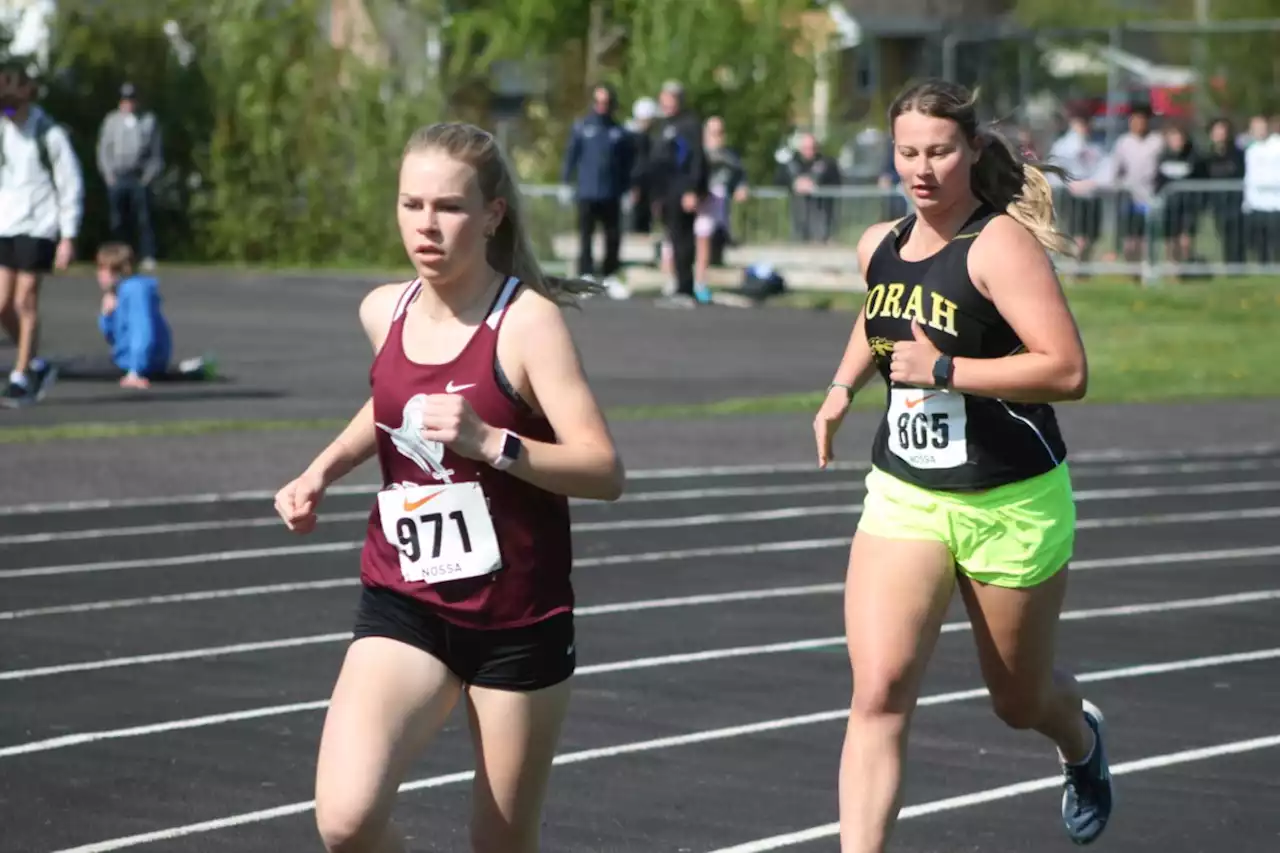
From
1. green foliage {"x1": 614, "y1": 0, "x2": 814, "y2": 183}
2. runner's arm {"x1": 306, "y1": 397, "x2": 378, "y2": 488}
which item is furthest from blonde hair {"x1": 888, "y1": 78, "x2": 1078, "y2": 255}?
green foliage {"x1": 614, "y1": 0, "x2": 814, "y2": 183}

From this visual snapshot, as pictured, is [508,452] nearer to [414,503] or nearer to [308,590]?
[414,503]

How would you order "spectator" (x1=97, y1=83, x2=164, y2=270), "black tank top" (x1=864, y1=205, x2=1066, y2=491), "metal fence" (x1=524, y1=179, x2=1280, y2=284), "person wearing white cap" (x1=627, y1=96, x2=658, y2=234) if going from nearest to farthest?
"black tank top" (x1=864, y1=205, x2=1066, y2=491), "metal fence" (x1=524, y1=179, x2=1280, y2=284), "person wearing white cap" (x1=627, y1=96, x2=658, y2=234), "spectator" (x1=97, y1=83, x2=164, y2=270)

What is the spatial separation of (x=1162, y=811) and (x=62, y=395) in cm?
1273

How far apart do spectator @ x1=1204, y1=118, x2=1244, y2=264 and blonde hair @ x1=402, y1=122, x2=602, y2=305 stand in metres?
23.4

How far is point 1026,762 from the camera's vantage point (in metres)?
7.52

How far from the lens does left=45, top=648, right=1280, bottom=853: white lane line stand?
6508 mm

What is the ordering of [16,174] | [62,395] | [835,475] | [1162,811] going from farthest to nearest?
[62,395], [16,174], [835,475], [1162,811]

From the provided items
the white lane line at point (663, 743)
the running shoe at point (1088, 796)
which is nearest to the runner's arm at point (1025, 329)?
the running shoe at point (1088, 796)

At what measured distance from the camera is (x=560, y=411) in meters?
4.82

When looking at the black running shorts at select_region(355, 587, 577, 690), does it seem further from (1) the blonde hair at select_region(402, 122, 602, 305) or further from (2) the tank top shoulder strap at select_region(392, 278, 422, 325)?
(1) the blonde hair at select_region(402, 122, 602, 305)

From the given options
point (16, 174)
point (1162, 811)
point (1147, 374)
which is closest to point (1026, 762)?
point (1162, 811)

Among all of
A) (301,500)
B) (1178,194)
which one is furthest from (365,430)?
(1178,194)

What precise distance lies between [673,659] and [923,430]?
3.34 meters

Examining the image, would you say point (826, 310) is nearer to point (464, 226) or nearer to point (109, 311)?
point (109, 311)
